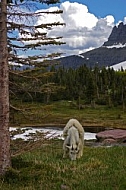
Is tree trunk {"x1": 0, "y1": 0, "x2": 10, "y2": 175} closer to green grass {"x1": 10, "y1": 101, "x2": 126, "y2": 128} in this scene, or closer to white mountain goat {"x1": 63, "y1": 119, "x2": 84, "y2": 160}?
green grass {"x1": 10, "y1": 101, "x2": 126, "y2": 128}

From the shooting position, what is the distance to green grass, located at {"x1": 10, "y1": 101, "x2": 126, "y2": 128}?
13383mm

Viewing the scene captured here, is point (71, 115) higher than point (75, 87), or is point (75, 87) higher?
point (75, 87)

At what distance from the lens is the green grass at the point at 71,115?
43.9 feet

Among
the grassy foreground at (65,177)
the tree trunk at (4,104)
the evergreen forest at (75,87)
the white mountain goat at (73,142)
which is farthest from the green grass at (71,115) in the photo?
the white mountain goat at (73,142)

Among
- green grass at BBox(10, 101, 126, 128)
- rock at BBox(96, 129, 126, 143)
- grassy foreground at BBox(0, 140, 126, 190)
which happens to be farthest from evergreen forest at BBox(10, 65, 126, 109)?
rock at BBox(96, 129, 126, 143)

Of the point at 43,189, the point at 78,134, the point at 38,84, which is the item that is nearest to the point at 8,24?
the point at 38,84

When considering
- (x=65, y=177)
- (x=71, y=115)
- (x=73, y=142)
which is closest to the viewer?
(x=65, y=177)

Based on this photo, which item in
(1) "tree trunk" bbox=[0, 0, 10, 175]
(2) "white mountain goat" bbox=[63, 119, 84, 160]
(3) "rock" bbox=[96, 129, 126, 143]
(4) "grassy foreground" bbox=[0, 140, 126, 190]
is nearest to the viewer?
(4) "grassy foreground" bbox=[0, 140, 126, 190]

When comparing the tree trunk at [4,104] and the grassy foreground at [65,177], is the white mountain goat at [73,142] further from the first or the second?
the tree trunk at [4,104]

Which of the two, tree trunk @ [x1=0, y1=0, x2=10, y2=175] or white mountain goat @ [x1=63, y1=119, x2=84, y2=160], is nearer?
tree trunk @ [x1=0, y1=0, x2=10, y2=175]

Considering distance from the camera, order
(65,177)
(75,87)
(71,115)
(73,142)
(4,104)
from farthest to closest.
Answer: (75,87) → (71,115) → (73,142) → (4,104) → (65,177)

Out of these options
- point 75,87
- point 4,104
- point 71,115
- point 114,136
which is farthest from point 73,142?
point 75,87

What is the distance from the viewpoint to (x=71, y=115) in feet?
336

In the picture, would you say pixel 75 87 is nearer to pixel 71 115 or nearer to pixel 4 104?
pixel 71 115
